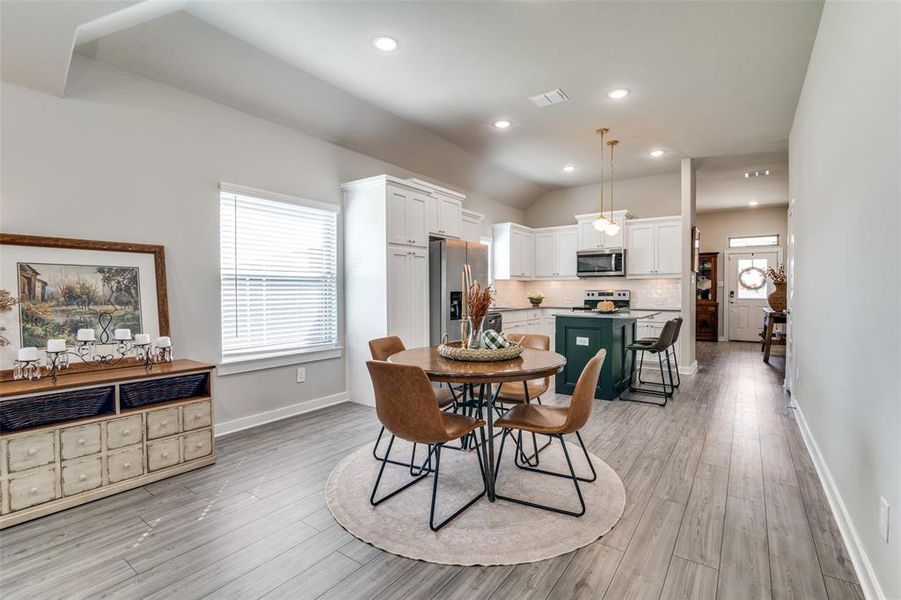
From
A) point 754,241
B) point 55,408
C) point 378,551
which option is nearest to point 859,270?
point 378,551

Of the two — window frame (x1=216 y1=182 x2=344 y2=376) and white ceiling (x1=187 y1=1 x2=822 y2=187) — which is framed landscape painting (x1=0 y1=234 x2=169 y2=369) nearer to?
window frame (x1=216 y1=182 x2=344 y2=376)

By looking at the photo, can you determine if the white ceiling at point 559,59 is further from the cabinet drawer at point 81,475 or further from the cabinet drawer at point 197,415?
the cabinet drawer at point 81,475

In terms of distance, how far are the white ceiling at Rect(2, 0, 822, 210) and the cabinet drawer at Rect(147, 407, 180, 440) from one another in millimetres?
2100

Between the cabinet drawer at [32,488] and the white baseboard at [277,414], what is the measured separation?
1.20 m

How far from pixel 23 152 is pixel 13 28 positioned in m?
0.74

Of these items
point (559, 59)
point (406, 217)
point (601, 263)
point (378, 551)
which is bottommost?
point (378, 551)

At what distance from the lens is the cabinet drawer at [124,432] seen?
247cm

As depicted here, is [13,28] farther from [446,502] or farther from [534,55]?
[446,502]

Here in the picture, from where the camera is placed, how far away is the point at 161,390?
273 cm

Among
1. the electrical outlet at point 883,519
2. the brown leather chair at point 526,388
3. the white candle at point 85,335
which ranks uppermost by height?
the white candle at point 85,335

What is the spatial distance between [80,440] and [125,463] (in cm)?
28

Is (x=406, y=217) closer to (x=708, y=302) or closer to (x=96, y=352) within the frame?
(x=96, y=352)

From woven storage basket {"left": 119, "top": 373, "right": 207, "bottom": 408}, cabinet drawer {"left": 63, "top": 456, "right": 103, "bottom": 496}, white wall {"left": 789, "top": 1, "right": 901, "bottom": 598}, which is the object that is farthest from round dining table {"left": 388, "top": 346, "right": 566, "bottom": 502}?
cabinet drawer {"left": 63, "top": 456, "right": 103, "bottom": 496}

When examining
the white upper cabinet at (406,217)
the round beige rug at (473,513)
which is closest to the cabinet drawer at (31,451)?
the round beige rug at (473,513)
